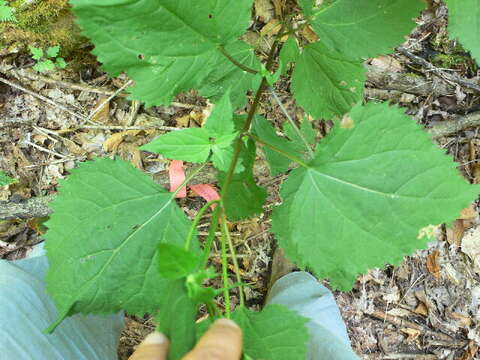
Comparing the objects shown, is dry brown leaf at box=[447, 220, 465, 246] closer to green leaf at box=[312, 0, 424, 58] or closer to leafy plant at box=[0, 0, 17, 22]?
green leaf at box=[312, 0, 424, 58]

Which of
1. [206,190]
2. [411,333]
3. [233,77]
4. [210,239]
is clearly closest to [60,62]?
[206,190]

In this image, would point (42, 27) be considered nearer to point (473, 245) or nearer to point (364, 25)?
point (364, 25)

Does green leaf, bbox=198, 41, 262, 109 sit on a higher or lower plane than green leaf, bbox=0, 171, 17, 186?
higher

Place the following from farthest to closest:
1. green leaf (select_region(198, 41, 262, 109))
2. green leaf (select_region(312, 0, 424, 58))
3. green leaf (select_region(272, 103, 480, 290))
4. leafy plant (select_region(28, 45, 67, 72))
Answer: leafy plant (select_region(28, 45, 67, 72)) → green leaf (select_region(198, 41, 262, 109)) → green leaf (select_region(312, 0, 424, 58)) → green leaf (select_region(272, 103, 480, 290))

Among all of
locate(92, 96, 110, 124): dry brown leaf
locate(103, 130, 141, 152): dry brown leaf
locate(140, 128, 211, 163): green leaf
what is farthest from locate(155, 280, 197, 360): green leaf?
locate(92, 96, 110, 124): dry brown leaf

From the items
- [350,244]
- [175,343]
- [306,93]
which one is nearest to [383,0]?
[306,93]

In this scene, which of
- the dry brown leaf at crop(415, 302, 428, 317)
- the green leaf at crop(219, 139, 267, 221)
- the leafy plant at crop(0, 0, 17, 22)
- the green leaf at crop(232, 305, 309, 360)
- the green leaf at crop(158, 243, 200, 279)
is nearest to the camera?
the green leaf at crop(158, 243, 200, 279)

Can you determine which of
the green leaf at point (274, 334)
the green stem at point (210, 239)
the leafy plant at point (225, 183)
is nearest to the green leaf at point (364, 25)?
the leafy plant at point (225, 183)
